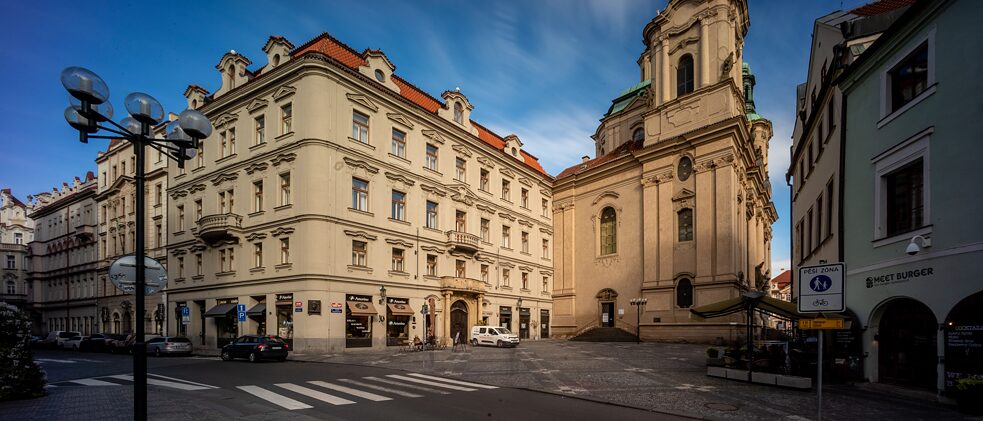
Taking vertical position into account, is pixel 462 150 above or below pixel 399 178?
above

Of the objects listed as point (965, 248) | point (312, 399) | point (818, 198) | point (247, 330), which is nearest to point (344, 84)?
point (247, 330)

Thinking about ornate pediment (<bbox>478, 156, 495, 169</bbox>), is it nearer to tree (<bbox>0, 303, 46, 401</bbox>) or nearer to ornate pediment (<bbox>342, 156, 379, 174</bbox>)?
ornate pediment (<bbox>342, 156, 379, 174</bbox>)

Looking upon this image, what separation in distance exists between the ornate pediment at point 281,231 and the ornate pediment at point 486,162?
17.6 meters

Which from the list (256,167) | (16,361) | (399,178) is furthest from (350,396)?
(256,167)

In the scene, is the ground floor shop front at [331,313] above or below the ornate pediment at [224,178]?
below

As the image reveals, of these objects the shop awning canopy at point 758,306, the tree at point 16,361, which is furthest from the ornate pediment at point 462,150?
the tree at point 16,361

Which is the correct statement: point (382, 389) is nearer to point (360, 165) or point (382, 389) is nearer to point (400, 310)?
point (400, 310)

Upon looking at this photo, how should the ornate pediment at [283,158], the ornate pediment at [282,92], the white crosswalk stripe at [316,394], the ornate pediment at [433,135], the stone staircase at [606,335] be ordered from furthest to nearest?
1. the stone staircase at [606,335]
2. the ornate pediment at [433,135]
3. the ornate pediment at [282,92]
4. the ornate pediment at [283,158]
5. the white crosswalk stripe at [316,394]

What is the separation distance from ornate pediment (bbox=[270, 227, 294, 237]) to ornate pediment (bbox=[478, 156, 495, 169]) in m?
17.6

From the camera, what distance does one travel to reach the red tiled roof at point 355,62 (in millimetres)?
32806

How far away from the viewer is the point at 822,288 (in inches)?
307

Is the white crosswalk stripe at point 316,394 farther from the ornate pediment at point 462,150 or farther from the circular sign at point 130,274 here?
the ornate pediment at point 462,150

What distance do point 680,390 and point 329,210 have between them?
73.6 feet

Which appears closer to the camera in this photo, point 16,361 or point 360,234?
point 16,361
